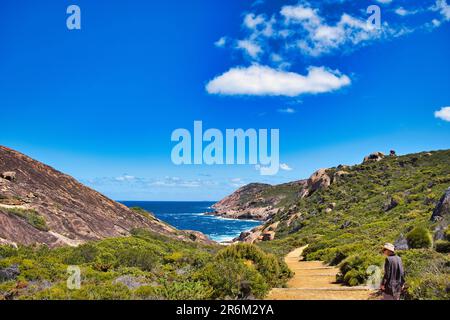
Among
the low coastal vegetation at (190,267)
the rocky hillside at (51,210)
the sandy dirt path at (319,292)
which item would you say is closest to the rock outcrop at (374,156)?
the low coastal vegetation at (190,267)

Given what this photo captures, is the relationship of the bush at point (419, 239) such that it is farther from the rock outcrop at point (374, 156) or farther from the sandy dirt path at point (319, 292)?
the rock outcrop at point (374, 156)

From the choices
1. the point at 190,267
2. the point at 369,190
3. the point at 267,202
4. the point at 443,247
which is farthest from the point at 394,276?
the point at 267,202

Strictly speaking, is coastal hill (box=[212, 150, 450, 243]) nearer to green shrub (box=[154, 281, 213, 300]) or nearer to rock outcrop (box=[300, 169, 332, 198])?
rock outcrop (box=[300, 169, 332, 198])

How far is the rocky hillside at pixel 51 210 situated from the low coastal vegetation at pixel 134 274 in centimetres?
215

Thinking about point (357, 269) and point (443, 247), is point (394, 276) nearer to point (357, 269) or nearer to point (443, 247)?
point (357, 269)

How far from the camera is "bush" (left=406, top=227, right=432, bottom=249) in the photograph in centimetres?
1591

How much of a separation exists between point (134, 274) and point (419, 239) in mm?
13080

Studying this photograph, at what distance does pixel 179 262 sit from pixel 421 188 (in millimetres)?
37642

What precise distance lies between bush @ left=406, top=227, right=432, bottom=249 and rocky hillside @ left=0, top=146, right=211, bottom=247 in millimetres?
17518

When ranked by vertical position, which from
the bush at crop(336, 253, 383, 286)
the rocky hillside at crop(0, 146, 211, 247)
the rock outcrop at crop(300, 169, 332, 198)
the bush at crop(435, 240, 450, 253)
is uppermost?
the rock outcrop at crop(300, 169, 332, 198)

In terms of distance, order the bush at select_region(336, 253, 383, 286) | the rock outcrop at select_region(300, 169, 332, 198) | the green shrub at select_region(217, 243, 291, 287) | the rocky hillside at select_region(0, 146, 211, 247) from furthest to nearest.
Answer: the rock outcrop at select_region(300, 169, 332, 198) → the rocky hillside at select_region(0, 146, 211, 247) → the bush at select_region(336, 253, 383, 286) → the green shrub at select_region(217, 243, 291, 287)

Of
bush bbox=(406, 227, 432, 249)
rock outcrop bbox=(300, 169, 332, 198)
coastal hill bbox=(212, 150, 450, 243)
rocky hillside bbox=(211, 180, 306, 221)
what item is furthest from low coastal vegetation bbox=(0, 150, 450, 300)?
rocky hillside bbox=(211, 180, 306, 221)
